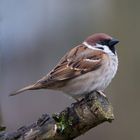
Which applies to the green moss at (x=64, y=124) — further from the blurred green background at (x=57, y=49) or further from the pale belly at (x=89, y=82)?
the blurred green background at (x=57, y=49)

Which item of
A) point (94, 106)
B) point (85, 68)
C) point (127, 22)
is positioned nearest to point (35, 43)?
point (127, 22)

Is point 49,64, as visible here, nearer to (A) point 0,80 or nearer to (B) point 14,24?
(B) point 14,24

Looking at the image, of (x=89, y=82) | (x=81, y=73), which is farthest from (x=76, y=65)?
(x=89, y=82)

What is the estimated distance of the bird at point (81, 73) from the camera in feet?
15.5

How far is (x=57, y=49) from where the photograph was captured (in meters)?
9.62

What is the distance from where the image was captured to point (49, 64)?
29.7 feet

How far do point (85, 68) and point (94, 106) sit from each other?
90 centimetres

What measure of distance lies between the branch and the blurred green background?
3.11 m

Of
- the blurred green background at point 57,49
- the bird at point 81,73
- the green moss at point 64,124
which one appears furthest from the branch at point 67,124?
the blurred green background at point 57,49

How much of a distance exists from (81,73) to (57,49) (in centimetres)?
483

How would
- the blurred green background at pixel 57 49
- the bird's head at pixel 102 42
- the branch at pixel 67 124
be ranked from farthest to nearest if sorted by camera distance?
the blurred green background at pixel 57 49 < the bird's head at pixel 102 42 < the branch at pixel 67 124

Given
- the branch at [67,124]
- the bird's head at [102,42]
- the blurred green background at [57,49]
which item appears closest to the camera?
the branch at [67,124]

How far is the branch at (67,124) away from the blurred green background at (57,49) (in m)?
Result: 3.11

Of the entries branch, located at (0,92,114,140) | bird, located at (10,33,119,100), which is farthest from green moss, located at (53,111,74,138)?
bird, located at (10,33,119,100)
